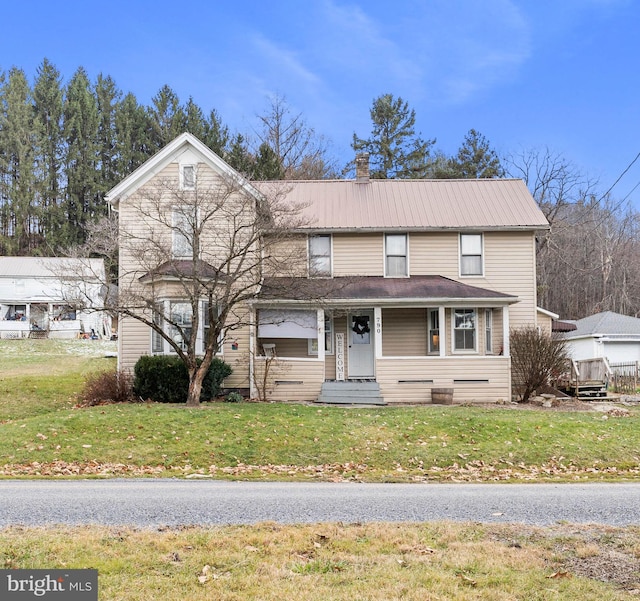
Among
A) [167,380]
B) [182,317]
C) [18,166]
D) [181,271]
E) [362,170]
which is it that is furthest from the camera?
[18,166]

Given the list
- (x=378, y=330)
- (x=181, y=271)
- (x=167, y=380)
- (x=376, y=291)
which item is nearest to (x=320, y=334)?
(x=378, y=330)

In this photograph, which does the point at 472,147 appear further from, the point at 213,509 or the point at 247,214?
the point at 213,509

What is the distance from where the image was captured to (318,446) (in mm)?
13539

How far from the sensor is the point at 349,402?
19.4 meters

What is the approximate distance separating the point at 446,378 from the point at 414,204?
258 inches

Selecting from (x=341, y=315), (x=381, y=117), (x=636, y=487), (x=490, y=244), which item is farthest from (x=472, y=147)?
(x=636, y=487)

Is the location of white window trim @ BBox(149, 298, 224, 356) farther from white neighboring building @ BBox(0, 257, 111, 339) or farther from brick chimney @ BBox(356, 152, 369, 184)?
white neighboring building @ BBox(0, 257, 111, 339)

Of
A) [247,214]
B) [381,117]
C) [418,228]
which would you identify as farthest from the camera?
[381,117]

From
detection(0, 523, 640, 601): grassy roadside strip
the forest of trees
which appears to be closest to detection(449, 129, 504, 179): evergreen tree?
the forest of trees

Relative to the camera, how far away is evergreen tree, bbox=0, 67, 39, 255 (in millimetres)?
57350

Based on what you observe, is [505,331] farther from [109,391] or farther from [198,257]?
[109,391]

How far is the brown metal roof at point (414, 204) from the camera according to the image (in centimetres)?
2198

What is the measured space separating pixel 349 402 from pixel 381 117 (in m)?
34.9

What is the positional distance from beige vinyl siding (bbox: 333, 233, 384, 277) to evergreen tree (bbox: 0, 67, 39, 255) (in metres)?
42.6
